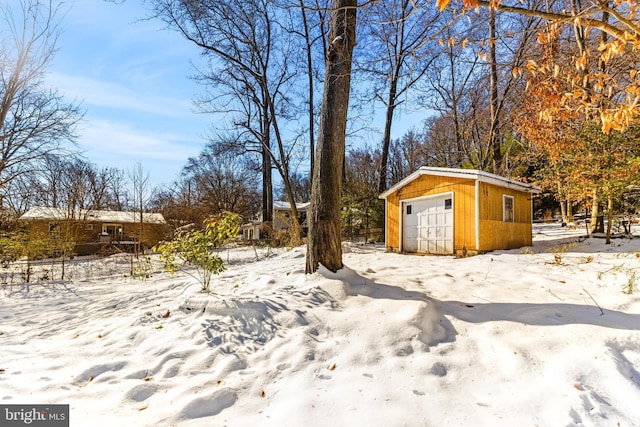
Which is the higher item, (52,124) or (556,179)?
(52,124)

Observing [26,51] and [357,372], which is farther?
[26,51]

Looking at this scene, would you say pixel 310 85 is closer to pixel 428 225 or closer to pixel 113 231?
pixel 428 225

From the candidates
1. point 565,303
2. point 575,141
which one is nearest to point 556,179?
point 575,141

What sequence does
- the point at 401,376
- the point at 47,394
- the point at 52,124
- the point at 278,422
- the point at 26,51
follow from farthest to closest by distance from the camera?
the point at 52,124 < the point at 26,51 < the point at 401,376 < the point at 47,394 < the point at 278,422

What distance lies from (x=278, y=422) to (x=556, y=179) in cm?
983

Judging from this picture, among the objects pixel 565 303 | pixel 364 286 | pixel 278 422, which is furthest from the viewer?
pixel 364 286

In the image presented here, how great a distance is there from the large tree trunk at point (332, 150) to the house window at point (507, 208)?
6.92 m

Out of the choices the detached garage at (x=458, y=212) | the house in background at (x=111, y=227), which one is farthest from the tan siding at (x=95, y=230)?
the detached garage at (x=458, y=212)

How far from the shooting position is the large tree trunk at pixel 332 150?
14.3 feet

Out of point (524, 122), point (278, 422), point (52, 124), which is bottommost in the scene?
point (278, 422)

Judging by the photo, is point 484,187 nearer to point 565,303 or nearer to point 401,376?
point 565,303

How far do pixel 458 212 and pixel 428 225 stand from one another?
1129 millimetres

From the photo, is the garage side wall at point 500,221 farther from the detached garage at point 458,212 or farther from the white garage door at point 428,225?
the white garage door at point 428,225

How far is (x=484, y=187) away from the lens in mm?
8453
